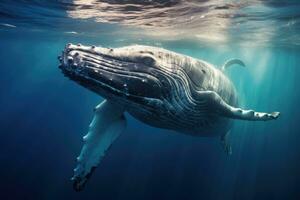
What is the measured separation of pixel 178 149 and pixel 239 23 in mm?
11984

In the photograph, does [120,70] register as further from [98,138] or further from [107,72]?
[98,138]

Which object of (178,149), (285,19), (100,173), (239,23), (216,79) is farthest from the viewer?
(178,149)

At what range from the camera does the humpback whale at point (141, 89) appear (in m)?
5.43

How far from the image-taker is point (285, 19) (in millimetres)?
19828

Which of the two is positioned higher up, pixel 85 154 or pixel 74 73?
pixel 74 73

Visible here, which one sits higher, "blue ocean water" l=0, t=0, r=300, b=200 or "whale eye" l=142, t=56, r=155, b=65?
"whale eye" l=142, t=56, r=155, b=65

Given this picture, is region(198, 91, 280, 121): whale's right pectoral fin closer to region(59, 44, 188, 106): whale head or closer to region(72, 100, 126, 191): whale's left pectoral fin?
region(59, 44, 188, 106): whale head

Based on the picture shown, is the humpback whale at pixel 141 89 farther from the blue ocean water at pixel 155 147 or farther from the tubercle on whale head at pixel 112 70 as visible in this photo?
the blue ocean water at pixel 155 147

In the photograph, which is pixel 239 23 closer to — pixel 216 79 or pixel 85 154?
pixel 216 79

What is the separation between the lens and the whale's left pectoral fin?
7.56 meters

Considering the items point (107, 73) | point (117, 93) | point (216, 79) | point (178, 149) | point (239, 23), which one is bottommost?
point (178, 149)

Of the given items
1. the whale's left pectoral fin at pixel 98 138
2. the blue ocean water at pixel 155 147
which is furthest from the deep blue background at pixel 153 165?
the whale's left pectoral fin at pixel 98 138

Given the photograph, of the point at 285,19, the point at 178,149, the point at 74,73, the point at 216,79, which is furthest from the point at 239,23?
the point at 74,73

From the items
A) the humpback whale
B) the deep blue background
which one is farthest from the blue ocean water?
the humpback whale
